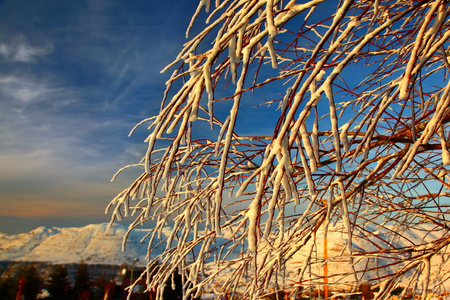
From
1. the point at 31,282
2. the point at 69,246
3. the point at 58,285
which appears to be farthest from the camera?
the point at 69,246

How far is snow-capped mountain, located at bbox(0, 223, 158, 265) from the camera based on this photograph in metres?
111

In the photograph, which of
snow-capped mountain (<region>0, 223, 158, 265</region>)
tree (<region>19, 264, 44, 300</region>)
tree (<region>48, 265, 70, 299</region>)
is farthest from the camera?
snow-capped mountain (<region>0, 223, 158, 265</region>)

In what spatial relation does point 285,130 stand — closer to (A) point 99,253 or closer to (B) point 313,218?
(B) point 313,218

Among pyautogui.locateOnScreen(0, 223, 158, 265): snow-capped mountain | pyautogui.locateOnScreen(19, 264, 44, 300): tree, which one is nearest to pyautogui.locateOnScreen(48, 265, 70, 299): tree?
pyautogui.locateOnScreen(19, 264, 44, 300): tree

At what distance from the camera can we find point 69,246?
120 meters

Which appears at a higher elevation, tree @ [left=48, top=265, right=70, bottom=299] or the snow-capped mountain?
the snow-capped mountain

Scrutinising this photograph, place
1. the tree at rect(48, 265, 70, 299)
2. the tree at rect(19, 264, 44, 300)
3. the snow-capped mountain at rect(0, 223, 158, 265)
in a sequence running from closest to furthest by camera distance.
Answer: the tree at rect(19, 264, 44, 300)
the tree at rect(48, 265, 70, 299)
the snow-capped mountain at rect(0, 223, 158, 265)

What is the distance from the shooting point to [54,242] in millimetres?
121938

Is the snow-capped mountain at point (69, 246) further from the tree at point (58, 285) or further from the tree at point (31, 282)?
the tree at point (31, 282)

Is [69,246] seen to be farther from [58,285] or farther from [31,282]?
[31,282]

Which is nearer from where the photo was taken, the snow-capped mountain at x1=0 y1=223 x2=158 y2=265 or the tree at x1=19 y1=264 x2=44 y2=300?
the tree at x1=19 y1=264 x2=44 y2=300

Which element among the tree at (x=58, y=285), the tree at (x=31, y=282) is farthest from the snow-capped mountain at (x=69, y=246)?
the tree at (x=31, y=282)

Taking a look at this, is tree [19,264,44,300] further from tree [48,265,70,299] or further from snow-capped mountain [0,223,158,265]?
snow-capped mountain [0,223,158,265]

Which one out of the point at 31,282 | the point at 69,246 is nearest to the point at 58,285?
the point at 31,282
